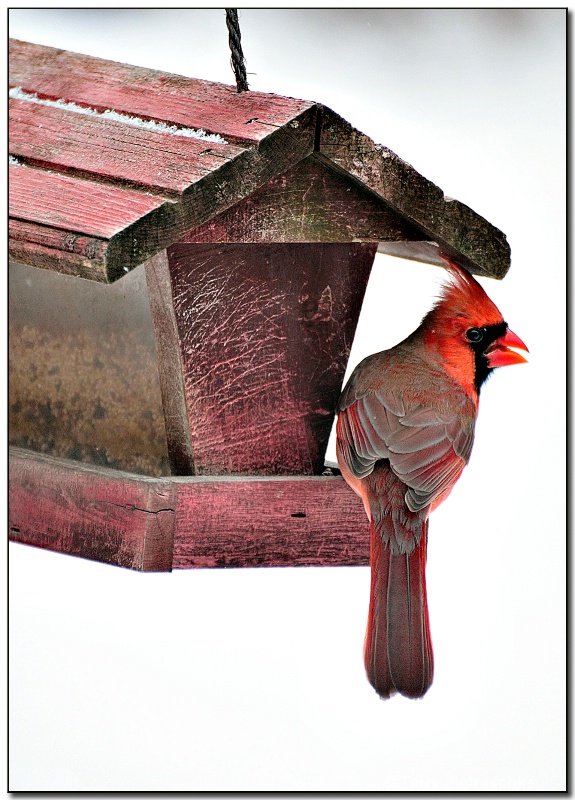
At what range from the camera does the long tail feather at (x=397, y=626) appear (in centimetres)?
179

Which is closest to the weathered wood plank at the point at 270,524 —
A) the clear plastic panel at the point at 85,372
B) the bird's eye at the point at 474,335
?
the clear plastic panel at the point at 85,372

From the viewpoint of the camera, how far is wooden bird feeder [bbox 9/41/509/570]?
158 centimetres

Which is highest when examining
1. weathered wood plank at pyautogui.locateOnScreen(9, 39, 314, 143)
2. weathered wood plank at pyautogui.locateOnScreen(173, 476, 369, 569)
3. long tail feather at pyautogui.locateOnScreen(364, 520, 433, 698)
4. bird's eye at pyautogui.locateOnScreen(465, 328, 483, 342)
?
weathered wood plank at pyautogui.locateOnScreen(9, 39, 314, 143)

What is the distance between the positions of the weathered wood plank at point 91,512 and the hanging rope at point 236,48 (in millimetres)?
647

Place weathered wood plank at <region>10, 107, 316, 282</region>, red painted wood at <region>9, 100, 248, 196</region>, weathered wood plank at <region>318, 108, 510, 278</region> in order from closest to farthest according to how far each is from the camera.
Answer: weathered wood plank at <region>10, 107, 316, 282</region>
red painted wood at <region>9, 100, 248, 196</region>
weathered wood plank at <region>318, 108, 510, 278</region>

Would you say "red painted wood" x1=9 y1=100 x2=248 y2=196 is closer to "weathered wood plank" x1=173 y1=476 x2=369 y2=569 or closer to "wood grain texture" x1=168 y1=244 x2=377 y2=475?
"wood grain texture" x1=168 y1=244 x2=377 y2=475

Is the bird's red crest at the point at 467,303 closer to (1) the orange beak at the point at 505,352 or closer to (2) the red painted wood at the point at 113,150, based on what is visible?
(1) the orange beak at the point at 505,352

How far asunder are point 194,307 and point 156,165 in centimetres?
26

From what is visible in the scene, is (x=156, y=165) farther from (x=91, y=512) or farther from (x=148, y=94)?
(x=91, y=512)

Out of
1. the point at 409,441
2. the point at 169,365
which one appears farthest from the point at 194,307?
the point at 409,441

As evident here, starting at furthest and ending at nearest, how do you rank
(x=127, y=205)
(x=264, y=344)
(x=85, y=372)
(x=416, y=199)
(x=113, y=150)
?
1. (x=85, y=372)
2. (x=264, y=344)
3. (x=416, y=199)
4. (x=113, y=150)
5. (x=127, y=205)

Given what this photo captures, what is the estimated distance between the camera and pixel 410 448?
1.88 m

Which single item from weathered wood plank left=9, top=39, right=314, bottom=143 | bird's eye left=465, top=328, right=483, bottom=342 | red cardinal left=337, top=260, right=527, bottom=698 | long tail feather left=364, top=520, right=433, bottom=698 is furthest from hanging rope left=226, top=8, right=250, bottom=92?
long tail feather left=364, top=520, right=433, bottom=698

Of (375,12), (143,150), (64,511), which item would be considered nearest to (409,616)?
(64,511)
